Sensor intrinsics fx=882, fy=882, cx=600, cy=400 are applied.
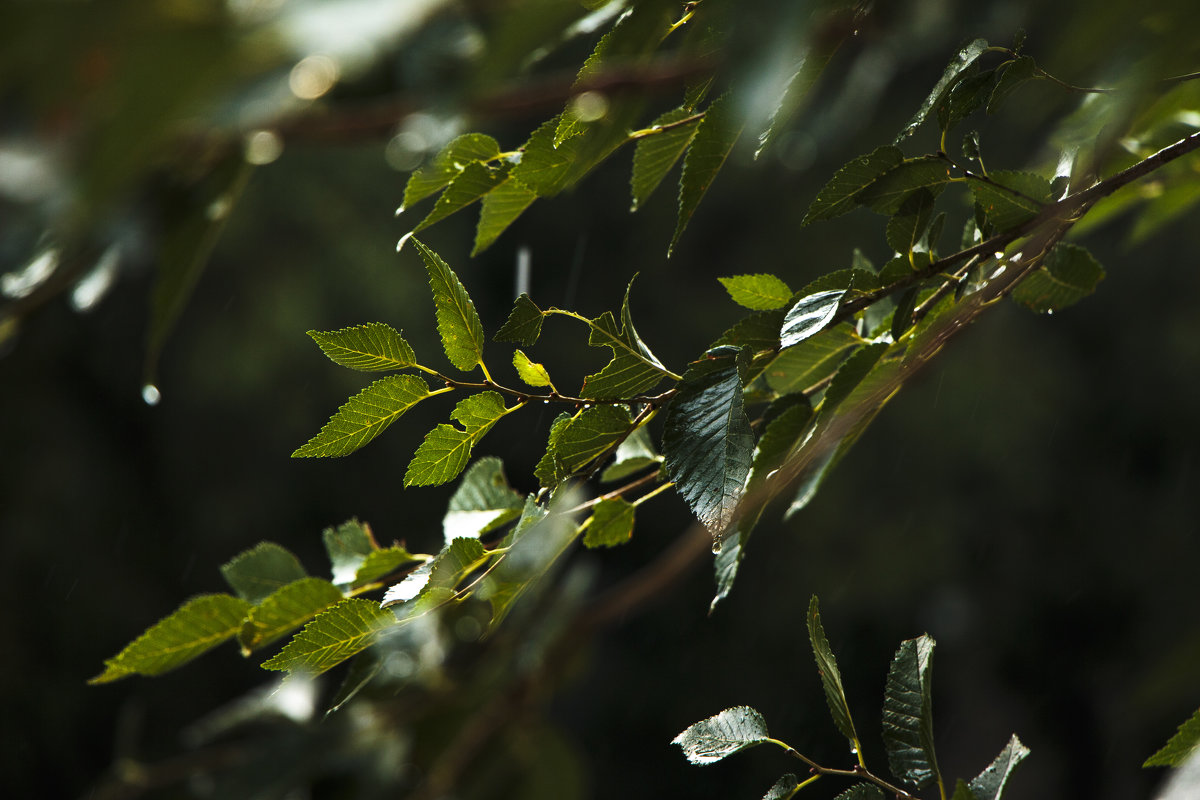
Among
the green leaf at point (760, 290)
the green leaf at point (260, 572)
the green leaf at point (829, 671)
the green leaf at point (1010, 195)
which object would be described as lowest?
the green leaf at point (829, 671)

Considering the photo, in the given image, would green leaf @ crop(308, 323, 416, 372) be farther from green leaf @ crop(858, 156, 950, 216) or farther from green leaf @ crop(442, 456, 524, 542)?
green leaf @ crop(858, 156, 950, 216)

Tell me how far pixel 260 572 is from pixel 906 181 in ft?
1.04

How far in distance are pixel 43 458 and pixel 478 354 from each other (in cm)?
298

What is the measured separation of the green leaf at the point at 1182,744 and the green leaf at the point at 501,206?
294 millimetres

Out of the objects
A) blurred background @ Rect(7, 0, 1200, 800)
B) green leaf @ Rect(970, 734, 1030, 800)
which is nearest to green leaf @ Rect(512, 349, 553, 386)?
green leaf @ Rect(970, 734, 1030, 800)

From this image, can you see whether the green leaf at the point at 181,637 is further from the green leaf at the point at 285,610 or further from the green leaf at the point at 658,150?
the green leaf at the point at 658,150

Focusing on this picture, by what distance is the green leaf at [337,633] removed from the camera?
289 mm

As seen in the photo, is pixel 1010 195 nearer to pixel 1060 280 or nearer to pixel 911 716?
pixel 1060 280

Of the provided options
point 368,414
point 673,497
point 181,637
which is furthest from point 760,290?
point 673,497

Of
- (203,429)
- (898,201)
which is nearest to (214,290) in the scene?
(203,429)

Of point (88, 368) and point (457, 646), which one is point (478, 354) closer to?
point (457, 646)

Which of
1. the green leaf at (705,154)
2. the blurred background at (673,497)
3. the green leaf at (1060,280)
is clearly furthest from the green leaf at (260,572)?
the blurred background at (673,497)

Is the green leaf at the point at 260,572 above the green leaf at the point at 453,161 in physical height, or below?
below

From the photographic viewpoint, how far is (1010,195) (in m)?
0.32
